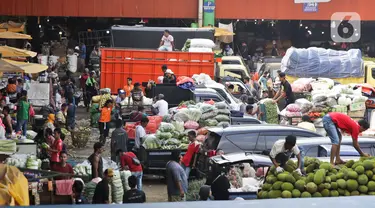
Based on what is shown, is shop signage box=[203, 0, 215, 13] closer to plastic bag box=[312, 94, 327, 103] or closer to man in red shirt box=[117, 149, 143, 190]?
plastic bag box=[312, 94, 327, 103]

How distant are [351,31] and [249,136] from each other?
32026 mm

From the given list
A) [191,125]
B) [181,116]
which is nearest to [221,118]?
[191,125]

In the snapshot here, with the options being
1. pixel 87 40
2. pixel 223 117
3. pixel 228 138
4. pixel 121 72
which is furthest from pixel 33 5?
pixel 228 138

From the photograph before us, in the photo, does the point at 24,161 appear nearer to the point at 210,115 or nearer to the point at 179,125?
the point at 179,125

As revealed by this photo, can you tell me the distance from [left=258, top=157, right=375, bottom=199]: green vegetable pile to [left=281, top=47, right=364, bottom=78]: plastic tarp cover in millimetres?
18993

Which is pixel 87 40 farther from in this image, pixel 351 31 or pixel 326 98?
pixel 326 98

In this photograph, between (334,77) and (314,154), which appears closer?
(314,154)

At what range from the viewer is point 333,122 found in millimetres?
14508

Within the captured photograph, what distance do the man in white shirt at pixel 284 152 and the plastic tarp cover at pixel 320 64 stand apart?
17197 millimetres

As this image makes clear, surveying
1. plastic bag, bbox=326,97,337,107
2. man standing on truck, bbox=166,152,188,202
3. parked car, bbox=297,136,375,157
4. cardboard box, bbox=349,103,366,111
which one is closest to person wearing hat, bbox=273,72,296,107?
plastic bag, bbox=326,97,337,107

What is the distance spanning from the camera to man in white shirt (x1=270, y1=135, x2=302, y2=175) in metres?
13.2

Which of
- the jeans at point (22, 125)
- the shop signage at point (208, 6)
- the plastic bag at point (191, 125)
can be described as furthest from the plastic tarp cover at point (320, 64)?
the shop signage at point (208, 6)

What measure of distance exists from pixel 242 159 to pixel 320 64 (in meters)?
16.6

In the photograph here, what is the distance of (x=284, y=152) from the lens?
13703 mm
